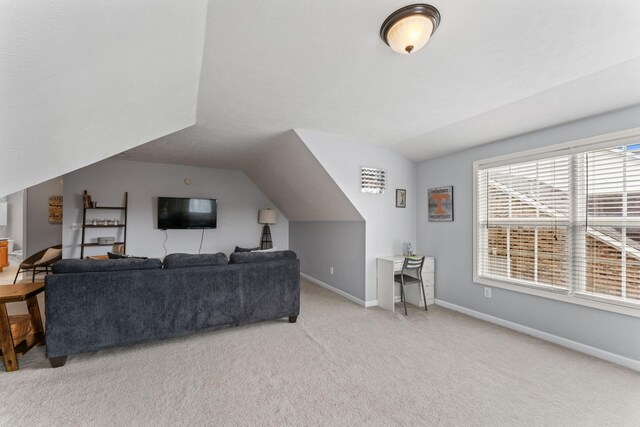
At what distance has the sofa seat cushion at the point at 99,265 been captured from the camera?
7.25 feet

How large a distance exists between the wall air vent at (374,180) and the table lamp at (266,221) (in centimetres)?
268

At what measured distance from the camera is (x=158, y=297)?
98.0 inches

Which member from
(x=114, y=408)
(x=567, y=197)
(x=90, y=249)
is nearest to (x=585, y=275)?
(x=567, y=197)

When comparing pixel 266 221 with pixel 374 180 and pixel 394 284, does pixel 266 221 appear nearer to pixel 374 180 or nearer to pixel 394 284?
pixel 374 180

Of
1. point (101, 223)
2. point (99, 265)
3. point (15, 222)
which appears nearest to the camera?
point (99, 265)

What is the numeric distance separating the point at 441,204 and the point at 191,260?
11.0 ft

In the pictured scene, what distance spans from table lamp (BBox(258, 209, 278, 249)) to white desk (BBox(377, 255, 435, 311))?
284 centimetres

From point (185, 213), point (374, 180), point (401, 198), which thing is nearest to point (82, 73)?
point (374, 180)

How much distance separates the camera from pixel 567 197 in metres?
2.67

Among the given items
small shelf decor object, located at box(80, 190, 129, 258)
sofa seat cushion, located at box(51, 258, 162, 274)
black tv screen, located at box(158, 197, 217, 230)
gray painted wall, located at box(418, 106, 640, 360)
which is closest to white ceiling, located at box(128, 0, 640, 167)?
gray painted wall, located at box(418, 106, 640, 360)

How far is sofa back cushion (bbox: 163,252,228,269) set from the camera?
259 cm

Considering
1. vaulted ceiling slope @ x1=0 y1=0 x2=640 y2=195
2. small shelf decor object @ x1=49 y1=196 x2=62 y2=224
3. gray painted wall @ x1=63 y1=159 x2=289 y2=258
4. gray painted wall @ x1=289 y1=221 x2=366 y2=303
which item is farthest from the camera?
small shelf decor object @ x1=49 y1=196 x2=62 y2=224

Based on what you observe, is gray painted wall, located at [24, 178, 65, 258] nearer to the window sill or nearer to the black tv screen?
the black tv screen

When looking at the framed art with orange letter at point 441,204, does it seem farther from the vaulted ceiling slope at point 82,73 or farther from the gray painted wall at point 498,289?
the vaulted ceiling slope at point 82,73
